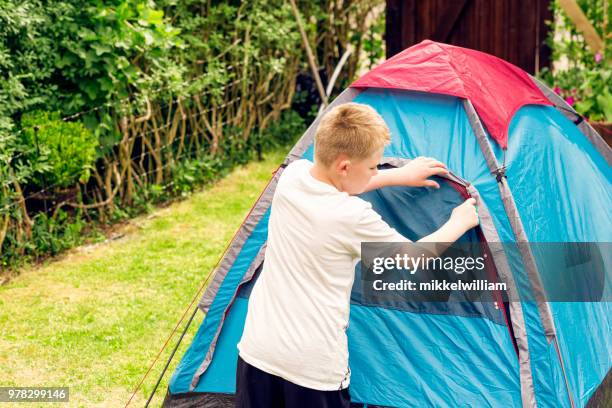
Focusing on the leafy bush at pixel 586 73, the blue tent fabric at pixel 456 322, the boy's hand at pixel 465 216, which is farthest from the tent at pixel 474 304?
the leafy bush at pixel 586 73

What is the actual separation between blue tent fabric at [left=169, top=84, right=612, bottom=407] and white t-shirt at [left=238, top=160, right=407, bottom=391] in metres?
0.68

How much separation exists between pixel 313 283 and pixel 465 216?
25.7 inches

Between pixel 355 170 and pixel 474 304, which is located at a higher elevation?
pixel 355 170

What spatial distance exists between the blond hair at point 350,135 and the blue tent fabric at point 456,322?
758mm

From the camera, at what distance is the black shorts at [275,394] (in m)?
2.72

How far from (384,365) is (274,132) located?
16.8 feet

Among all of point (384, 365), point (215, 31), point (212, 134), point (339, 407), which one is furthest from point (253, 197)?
point (339, 407)

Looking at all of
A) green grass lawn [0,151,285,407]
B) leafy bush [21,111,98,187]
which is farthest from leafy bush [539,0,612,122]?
leafy bush [21,111,98,187]

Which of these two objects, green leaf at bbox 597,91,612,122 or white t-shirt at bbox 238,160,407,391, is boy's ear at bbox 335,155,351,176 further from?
green leaf at bbox 597,91,612,122

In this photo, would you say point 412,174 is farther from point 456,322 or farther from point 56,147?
point 56,147

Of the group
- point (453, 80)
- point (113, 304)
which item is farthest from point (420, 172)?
point (113, 304)

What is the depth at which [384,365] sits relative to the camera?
11.3 ft

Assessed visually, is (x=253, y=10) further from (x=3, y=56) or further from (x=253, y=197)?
(x=3, y=56)

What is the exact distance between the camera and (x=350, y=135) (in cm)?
268
